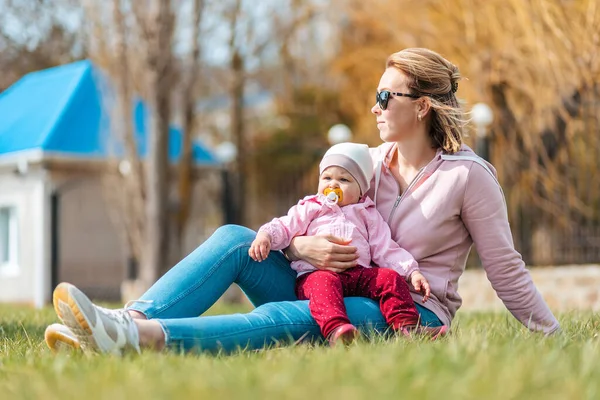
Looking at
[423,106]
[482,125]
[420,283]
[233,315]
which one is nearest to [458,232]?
[420,283]

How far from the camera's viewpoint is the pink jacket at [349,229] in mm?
3766

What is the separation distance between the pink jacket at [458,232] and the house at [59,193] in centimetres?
1049

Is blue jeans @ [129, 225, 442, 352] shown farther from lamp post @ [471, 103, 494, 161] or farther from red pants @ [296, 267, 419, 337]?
lamp post @ [471, 103, 494, 161]

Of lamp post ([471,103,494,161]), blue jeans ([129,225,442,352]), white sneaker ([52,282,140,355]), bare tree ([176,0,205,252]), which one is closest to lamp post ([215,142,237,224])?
bare tree ([176,0,205,252])

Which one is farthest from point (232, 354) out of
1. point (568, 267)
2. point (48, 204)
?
point (48, 204)

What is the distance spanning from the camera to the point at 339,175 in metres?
3.89

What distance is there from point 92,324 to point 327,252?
1.09 m

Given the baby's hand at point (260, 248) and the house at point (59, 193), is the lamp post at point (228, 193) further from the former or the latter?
the baby's hand at point (260, 248)

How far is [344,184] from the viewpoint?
3.87 metres

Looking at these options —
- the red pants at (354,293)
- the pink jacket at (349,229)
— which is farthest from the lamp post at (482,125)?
the red pants at (354,293)

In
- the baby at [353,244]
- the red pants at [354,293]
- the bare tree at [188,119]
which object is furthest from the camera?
the bare tree at [188,119]

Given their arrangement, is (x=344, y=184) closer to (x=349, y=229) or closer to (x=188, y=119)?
(x=349, y=229)

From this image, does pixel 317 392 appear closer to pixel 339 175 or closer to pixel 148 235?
pixel 339 175

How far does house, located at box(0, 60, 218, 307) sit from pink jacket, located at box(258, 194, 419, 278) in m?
10.3
